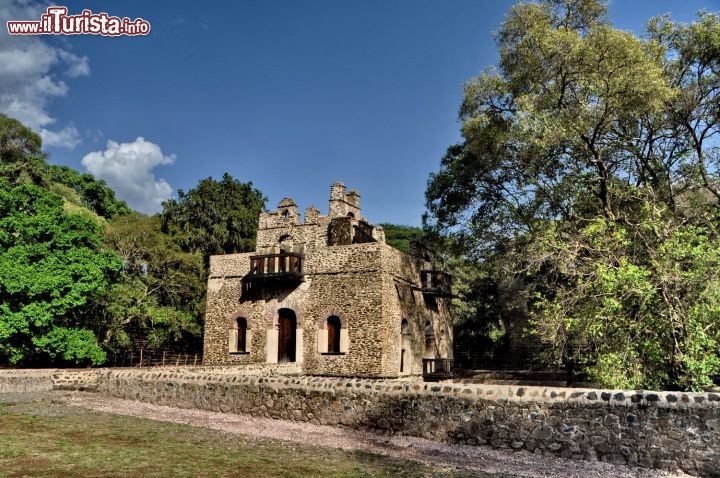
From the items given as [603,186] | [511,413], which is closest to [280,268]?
[603,186]

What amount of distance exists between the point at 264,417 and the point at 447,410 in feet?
13.9

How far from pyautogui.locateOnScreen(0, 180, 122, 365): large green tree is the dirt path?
22.7ft

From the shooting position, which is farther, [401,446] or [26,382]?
[26,382]

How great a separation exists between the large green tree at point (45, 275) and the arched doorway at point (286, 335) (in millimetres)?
6545

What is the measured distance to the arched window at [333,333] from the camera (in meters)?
20.8

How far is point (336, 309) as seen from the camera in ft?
68.2

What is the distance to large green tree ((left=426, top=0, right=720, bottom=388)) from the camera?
11.0 metres

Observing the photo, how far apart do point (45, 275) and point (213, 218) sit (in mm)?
15132

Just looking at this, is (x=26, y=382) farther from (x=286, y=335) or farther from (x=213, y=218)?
(x=213, y=218)

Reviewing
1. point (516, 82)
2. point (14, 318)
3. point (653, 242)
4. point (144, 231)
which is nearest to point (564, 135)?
point (516, 82)

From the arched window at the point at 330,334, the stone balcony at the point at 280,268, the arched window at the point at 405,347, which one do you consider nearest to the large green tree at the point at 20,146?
the stone balcony at the point at 280,268

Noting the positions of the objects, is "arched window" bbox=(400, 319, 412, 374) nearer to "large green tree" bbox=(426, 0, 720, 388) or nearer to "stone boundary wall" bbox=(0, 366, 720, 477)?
"large green tree" bbox=(426, 0, 720, 388)

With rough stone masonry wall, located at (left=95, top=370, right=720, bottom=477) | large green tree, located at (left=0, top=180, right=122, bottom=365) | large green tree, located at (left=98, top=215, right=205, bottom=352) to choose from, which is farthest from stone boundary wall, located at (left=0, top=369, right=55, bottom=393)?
large green tree, located at (left=98, top=215, right=205, bottom=352)

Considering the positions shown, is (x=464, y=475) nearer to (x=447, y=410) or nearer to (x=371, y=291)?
(x=447, y=410)
